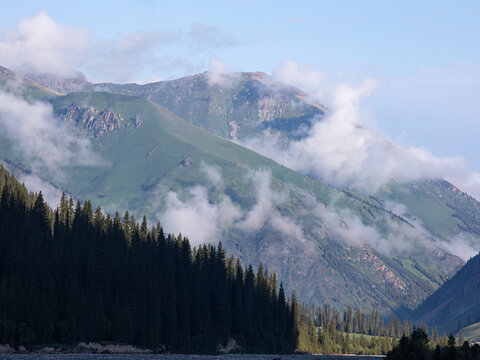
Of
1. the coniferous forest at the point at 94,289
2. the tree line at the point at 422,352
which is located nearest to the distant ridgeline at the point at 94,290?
the coniferous forest at the point at 94,289

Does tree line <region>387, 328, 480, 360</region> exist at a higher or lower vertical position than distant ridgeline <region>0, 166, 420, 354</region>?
lower

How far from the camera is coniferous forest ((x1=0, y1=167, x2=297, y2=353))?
140000mm

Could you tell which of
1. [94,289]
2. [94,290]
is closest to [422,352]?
[94,290]

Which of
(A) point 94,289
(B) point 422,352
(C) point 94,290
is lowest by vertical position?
(B) point 422,352

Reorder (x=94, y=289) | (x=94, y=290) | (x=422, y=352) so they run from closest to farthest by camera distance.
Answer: (x=422, y=352), (x=94, y=290), (x=94, y=289)

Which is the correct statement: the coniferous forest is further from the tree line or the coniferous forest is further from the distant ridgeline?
the tree line

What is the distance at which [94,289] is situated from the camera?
6516 inches

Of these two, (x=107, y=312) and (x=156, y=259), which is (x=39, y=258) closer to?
(x=107, y=312)

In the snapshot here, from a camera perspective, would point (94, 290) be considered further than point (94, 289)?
No

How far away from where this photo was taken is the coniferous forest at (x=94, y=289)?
5512 inches

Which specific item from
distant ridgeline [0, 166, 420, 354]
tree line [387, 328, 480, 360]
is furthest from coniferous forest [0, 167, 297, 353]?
tree line [387, 328, 480, 360]

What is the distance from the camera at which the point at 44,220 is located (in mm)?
187500

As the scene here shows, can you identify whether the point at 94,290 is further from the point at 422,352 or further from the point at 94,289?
the point at 422,352

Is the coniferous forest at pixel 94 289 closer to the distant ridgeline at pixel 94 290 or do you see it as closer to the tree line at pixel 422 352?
the distant ridgeline at pixel 94 290
